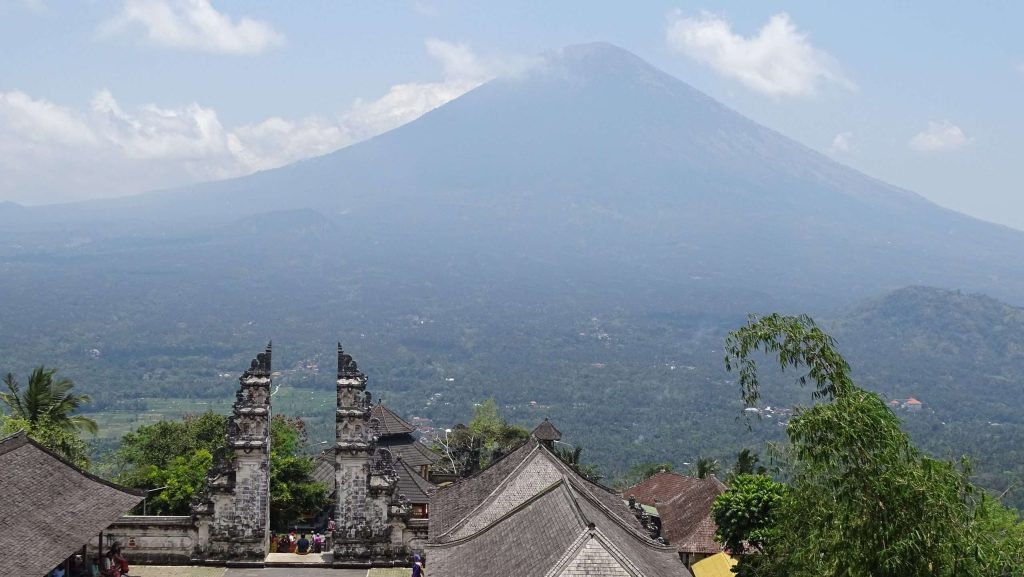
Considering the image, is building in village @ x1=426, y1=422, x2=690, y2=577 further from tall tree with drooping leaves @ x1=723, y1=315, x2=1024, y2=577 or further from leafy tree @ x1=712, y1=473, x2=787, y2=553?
leafy tree @ x1=712, y1=473, x2=787, y2=553

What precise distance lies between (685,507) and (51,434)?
76.4 feet

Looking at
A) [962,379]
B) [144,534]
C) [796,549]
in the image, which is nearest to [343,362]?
[144,534]

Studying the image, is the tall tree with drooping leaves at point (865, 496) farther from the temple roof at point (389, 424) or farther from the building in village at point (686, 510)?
the temple roof at point (389, 424)

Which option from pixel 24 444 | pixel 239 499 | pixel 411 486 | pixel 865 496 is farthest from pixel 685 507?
pixel 24 444

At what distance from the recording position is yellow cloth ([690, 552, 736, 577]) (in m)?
31.5

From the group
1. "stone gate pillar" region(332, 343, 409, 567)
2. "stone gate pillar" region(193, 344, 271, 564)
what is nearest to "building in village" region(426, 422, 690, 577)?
"stone gate pillar" region(332, 343, 409, 567)

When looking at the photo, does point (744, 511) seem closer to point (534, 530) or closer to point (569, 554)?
point (534, 530)

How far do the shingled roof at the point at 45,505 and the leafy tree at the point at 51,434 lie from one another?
8.92m

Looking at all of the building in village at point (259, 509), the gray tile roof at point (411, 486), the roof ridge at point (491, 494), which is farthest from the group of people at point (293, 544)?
the roof ridge at point (491, 494)

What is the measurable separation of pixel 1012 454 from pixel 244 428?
286 ft

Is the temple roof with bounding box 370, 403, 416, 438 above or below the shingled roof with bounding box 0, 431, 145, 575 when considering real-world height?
below

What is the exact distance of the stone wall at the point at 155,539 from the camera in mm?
A: 23922

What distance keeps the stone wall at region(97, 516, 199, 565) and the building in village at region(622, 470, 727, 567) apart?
1316 cm

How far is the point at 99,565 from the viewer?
22172 mm
